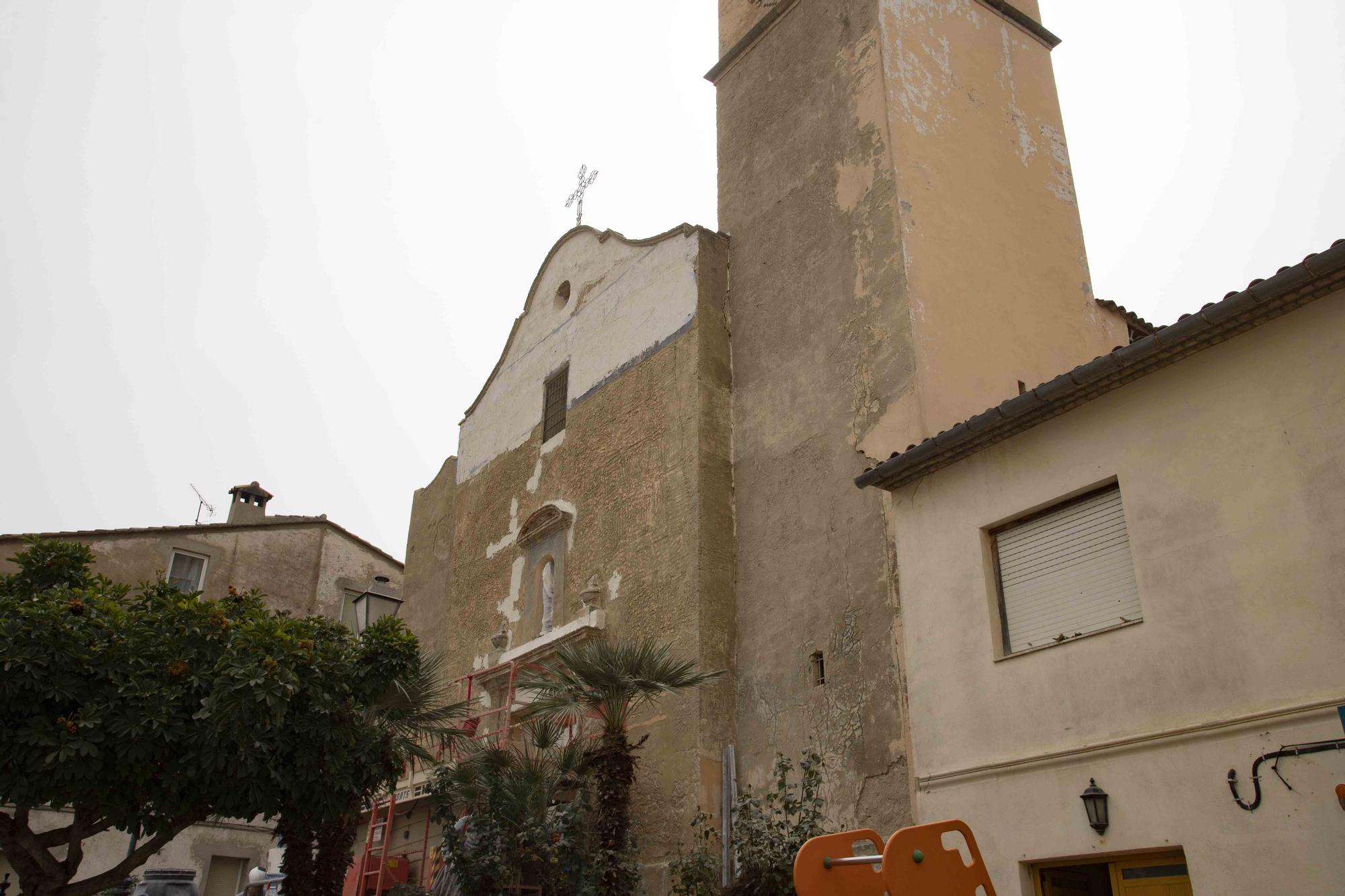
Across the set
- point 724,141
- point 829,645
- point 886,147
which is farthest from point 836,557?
point 724,141

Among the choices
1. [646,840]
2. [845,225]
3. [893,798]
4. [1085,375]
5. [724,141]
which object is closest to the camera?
[1085,375]

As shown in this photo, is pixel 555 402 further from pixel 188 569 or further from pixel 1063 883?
pixel 1063 883

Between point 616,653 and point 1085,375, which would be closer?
point 1085,375

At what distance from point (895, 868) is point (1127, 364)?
453cm

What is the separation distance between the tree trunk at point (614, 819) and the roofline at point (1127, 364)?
13.0ft

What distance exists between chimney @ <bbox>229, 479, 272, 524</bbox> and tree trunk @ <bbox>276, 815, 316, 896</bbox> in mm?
18433

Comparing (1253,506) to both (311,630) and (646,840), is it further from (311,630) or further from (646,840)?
(311,630)

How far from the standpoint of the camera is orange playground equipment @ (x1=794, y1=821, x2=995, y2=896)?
254 inches

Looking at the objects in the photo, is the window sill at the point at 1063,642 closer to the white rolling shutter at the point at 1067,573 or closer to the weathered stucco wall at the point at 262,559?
the white rolling shutter at the point at 1067,573

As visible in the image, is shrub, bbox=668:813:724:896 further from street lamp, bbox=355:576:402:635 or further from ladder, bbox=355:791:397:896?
ladder, bbox=355:791:397:896

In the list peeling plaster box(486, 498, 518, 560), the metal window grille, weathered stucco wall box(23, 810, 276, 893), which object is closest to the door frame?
the metal window grille

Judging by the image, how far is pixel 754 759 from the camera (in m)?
12.9

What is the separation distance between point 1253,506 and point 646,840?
26.6 ft

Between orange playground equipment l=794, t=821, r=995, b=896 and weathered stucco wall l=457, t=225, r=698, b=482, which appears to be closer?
orange playground equipment l=794, t=821, r=995, b=896
